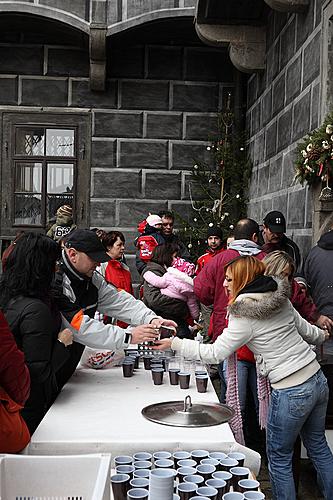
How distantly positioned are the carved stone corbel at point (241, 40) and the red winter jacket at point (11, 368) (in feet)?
17.7

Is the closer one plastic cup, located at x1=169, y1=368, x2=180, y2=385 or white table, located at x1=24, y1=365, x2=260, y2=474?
white table, located at x1=24, y1=365, x2=260, y2=474

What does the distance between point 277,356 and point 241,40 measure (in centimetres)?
479

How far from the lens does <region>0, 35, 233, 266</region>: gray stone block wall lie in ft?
26.2

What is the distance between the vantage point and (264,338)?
9.81 feet

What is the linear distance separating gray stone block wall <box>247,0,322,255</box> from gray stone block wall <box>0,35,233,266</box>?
74 centimetres

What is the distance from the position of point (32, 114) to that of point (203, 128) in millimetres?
2118

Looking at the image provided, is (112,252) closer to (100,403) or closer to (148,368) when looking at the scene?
(148,368)

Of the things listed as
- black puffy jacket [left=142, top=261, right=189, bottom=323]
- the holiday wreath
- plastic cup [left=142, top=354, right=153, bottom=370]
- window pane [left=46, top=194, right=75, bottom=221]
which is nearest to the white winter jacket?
plastic cup [left=142, top=354, right=153, bottom=370]

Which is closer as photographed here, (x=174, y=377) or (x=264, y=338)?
(x=264, y=338)

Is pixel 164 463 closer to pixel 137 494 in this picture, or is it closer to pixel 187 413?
pixel 137 494

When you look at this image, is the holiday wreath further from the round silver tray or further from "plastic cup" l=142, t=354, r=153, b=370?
the round silver tray

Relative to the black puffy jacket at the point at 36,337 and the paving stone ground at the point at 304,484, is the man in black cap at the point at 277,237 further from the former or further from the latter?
the black puffy jacket at the point at 36,337

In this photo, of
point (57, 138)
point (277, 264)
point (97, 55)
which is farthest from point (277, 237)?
point (57, 138)

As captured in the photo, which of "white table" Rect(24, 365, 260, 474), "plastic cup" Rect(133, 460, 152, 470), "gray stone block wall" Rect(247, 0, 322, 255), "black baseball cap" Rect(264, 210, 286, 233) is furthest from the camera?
"gray stone block wall" Rect(247, 0, 322, 255)
